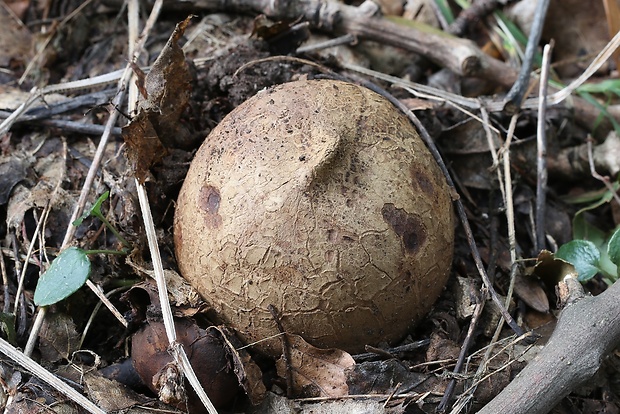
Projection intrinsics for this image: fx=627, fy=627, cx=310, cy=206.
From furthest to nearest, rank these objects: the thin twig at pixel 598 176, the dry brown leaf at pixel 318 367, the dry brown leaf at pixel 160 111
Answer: the thin twig at pixel 598 176 < the dry brown leaf at pixel 160 111 < the dry brown leaf at pixel 318 367

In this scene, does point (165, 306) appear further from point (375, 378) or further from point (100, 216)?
point (375, 378)

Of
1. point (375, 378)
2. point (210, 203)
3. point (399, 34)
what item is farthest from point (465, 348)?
point (399, 34)

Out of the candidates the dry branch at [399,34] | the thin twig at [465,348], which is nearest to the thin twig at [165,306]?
the thin twig at [465,348]

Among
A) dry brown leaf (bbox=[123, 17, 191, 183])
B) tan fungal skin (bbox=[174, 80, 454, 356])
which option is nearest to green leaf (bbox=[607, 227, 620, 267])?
tan fungal skin (bbox=[174, 80, 454, 356])

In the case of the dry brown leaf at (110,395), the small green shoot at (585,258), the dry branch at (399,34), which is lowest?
the dry brown leaf at (110,395)

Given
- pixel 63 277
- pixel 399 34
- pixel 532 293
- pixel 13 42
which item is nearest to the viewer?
pixel 63 277

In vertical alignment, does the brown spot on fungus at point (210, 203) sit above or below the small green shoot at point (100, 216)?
above

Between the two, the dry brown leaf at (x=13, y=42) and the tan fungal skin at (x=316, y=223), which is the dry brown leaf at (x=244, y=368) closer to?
the tan fungal skin at (x=316, y=223)
